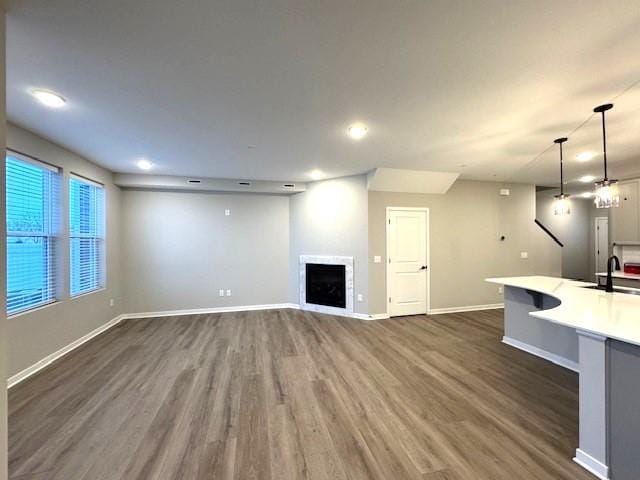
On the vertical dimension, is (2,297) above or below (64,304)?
above

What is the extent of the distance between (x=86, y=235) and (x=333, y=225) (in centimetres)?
413

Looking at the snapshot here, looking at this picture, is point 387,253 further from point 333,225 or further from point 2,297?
point 2,297

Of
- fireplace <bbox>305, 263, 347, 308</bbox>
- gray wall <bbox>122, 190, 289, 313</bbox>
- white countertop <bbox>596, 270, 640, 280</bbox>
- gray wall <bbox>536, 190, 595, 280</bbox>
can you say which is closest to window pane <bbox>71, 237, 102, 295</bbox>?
gray wall <bbox>122, 190, 289, 313</bbox>

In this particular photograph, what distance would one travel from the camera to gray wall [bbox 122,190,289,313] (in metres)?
5.24

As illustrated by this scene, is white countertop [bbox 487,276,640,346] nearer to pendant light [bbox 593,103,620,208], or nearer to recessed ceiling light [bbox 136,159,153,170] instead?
pendant light [bbox 593,103,620,208]

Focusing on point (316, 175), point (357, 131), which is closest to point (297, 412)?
point (357, 131)

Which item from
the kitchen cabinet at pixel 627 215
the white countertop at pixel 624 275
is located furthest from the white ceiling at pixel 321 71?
the white countertop at pixel 624 275

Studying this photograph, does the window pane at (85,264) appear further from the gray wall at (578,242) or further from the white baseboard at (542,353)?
the gray wall at (578,242)

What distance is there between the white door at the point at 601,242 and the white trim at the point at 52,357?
12098 millimetres

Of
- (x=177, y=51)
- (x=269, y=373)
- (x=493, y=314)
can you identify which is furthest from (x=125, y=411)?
(x=493, y=314)

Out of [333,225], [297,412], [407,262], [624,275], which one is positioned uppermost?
[333,225]

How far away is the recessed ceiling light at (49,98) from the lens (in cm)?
220

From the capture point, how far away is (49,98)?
229cm

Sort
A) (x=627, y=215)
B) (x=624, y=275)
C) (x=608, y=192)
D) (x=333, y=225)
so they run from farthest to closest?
1. (x=333, y=225)
2. (x=627, y=215)
3. (x=624, y=275)
4. (x=608, y=192)
